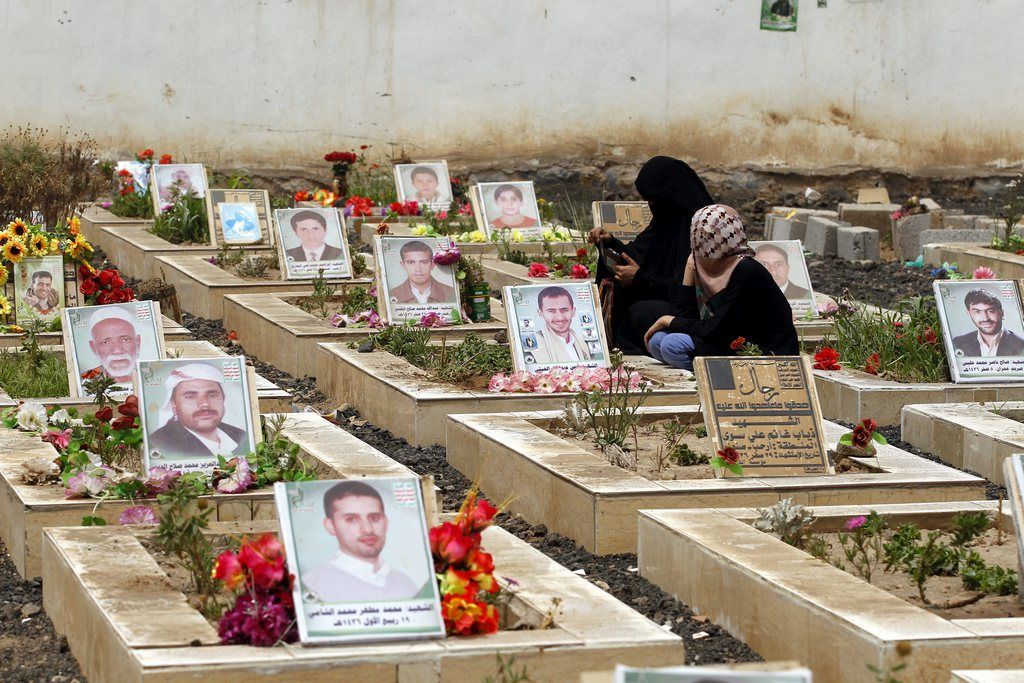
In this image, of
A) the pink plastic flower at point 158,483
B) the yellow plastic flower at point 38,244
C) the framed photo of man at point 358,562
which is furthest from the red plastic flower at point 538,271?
the framed photo of man at point 358,562

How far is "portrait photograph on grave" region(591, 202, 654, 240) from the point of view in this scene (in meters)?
13.0

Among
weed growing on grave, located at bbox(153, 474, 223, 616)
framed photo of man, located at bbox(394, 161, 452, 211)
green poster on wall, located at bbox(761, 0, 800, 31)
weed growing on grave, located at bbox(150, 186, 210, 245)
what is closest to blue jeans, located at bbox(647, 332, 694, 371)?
weed growing on grave, located at bbox(153, 474, 223, 616)

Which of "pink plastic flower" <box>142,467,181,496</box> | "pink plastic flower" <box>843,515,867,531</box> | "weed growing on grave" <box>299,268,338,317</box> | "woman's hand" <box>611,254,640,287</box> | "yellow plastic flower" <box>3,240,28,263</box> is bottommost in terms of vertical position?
"pink plastic flower" <box>843,515,867,531</box>

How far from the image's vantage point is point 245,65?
18.4m

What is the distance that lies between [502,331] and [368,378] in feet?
5.12

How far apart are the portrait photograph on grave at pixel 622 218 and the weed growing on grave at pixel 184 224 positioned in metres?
3.34

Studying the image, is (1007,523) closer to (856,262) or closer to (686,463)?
(686,463)

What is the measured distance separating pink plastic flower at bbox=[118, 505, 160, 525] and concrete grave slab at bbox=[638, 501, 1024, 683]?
1.65m

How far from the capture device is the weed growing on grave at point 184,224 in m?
14.2

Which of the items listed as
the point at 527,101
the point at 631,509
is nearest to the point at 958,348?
the point at 631,509

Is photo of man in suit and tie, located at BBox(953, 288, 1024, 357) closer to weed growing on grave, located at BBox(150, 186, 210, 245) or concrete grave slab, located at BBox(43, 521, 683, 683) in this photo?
concrete grave slab, located at BBox(43, 521, 683, 683)

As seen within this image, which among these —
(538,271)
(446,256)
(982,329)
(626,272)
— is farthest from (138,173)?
(982,329)

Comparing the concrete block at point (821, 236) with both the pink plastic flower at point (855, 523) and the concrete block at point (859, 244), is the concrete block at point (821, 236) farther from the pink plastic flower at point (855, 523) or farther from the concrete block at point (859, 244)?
the pink plastic flower at point (855, 523)

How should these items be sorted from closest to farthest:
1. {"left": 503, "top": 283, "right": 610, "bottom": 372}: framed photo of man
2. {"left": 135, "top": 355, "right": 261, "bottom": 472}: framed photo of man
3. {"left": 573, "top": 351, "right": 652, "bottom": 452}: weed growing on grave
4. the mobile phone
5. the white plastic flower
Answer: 1. {"left": 135, "top": 355, "right": 261, "bottom": 472}: framed photo of man
2. the white plastic flower
3. {"left": 573, "top": 351, "right": 652, "bottom": 452}: weed growing on grave
4. {"left": 503, "top": 283, "right": 610, "bottom": 372}: framed photo of man
5. the mobile phone
